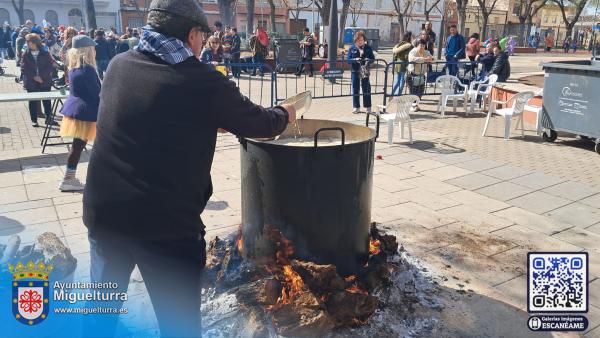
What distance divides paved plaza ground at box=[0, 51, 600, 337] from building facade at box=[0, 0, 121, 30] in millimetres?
49655

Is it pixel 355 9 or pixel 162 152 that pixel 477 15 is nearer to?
pixel 355 9

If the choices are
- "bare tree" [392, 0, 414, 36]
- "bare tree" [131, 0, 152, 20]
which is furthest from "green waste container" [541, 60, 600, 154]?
"bare tree" [131, 0, 152, 20]

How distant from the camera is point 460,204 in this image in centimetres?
586

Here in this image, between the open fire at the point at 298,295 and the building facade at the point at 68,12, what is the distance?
5518 centimetres

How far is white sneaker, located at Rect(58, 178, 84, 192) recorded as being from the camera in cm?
606

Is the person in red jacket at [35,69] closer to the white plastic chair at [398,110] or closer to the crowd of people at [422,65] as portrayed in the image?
the white plastic chair at [398,110]

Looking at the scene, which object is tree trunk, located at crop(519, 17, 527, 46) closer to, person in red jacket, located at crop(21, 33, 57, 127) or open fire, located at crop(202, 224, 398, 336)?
person in red jacket, located at crop(21, 33, 57, 127)

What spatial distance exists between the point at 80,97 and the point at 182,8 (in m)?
4.28

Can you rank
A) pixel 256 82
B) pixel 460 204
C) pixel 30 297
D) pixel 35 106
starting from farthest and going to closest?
pixel 256 82
pixel 35 106
pixel 460 204
pixel 30 297

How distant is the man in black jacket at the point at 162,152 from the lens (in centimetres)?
217

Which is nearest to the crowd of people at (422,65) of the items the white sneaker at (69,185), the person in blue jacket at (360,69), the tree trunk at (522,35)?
the person in blue jacket at (360,69)

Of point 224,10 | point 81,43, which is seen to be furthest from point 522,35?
point 81,43

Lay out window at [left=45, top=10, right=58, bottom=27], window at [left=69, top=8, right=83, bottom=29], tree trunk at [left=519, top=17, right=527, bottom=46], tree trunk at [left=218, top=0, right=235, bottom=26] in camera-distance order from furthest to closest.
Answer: window at [left=69, top=8, right=83, bottom=29], window at [left=45, top=10, right=58, bottom=27], tree trunk at [left=519, top=17, right=527, bottom=46], tree trunk at [left=218, top=0, right=235, bottom=26]

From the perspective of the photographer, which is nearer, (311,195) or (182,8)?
(182,8)
